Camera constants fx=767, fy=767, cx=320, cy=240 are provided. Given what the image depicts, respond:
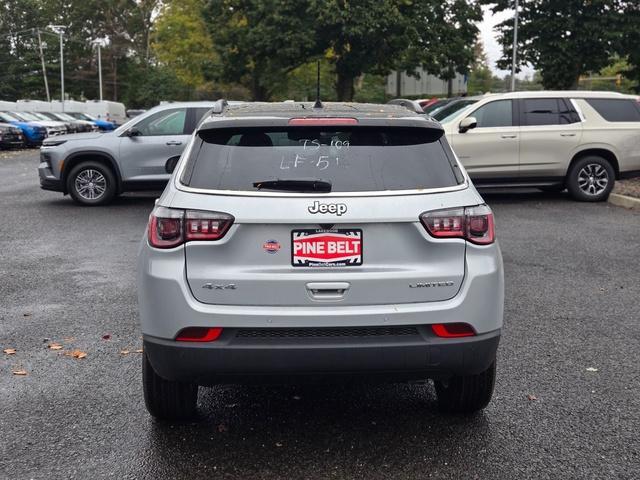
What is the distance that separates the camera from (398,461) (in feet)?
12.1

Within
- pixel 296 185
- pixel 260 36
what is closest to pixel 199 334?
pixel 296 185

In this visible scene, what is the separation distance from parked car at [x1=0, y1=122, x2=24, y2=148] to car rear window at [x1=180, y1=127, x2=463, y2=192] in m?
28.4

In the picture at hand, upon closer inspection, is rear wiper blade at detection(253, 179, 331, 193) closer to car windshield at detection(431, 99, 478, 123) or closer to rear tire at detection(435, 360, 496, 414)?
rear tire at detection(435, 360, 496, 414)

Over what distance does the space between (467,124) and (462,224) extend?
10.1 m

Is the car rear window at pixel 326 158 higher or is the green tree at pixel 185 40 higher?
the green tree at pixel 185 40

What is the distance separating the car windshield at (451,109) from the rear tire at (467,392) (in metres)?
10.4

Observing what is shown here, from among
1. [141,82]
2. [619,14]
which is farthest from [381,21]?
[141,82]

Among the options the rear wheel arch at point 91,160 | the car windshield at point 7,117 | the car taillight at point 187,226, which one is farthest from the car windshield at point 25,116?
the car taillight at point 187,226

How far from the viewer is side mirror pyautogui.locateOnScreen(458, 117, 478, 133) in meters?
13.2

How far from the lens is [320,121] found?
3748 mm

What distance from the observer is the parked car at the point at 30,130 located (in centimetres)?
3162

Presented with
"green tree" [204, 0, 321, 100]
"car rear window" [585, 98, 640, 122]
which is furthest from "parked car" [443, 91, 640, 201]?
"green tree" [204, 0, 321, 100]

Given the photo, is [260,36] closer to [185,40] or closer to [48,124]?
[48,124]

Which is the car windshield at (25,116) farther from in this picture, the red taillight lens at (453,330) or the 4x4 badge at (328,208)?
the red taillight lens at (453,330)
